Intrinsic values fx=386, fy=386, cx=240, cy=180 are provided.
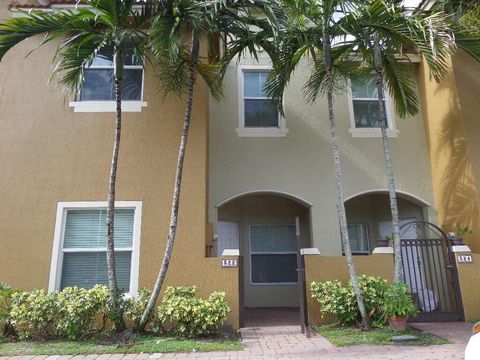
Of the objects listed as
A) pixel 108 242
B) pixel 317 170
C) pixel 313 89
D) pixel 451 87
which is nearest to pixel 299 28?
pixel 313 89

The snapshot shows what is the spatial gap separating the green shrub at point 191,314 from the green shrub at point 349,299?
1.98m

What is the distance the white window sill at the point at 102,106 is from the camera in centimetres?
853

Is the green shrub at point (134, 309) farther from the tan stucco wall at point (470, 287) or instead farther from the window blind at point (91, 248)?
the tan stucco wall at point (470, 287)

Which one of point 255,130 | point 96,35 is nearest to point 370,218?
point 255,130

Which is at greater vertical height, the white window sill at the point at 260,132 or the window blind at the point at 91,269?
the white window sill at the point at 260,132

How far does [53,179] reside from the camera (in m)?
8.07

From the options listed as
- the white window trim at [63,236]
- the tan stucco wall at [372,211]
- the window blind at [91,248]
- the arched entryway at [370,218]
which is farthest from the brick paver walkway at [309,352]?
the tan stucco wall at [372,211]

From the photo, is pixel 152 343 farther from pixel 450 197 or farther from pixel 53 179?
pixel 450 197

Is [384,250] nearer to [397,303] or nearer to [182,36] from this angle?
[397,303]

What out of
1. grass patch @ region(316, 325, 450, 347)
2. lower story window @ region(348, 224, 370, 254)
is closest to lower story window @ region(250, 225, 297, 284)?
lower story window @ region(348, 224, 370, 254)

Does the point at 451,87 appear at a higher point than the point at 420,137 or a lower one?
higher

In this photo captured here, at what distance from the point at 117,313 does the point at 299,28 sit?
6.35 metres

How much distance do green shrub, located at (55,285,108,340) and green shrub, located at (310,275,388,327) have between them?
162 inches

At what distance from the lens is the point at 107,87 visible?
8.84 meters
